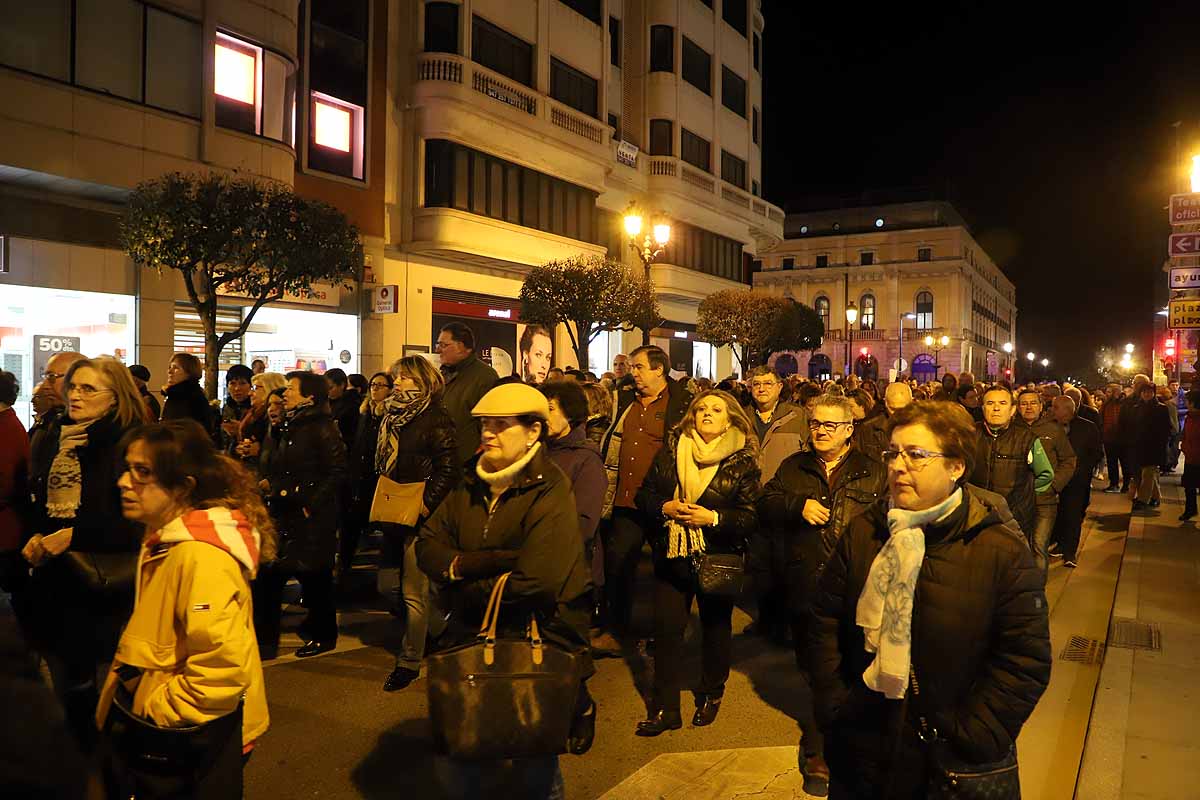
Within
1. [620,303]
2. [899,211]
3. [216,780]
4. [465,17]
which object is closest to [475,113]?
[465,17]

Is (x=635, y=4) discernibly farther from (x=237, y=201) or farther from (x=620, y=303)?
(x=237, y=201)

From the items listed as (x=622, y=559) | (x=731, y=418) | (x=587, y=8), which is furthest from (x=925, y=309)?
(x=731, y=418)

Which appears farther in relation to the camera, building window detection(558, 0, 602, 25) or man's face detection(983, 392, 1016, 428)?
building window detection(558, 0, 602, 25)

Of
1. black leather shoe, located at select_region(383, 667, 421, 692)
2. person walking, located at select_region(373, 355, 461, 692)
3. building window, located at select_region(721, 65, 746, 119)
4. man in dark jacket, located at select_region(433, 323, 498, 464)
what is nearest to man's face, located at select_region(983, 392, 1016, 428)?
man in dark jacket, located at select_region(433, 323, 498, 464)

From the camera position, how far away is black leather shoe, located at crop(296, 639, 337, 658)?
6.07 metres

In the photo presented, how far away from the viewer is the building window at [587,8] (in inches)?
1081

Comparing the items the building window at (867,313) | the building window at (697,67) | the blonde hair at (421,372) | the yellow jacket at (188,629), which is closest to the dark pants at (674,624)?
the blonde hair at (421,372)

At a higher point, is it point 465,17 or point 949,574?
point 465,17

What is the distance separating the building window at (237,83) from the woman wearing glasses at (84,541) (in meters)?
15.3

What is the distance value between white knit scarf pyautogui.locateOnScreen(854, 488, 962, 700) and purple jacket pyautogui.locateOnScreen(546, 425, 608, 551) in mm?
2797

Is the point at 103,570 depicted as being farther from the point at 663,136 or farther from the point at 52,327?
the point at 663,136

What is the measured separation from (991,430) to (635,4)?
29142 millimetres

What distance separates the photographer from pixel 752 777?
14.2 feet

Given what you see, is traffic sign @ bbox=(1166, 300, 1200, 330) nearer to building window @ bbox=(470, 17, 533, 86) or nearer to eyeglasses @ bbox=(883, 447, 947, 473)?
eyeglasses @ bbox=(883, 447, 947, 473)
